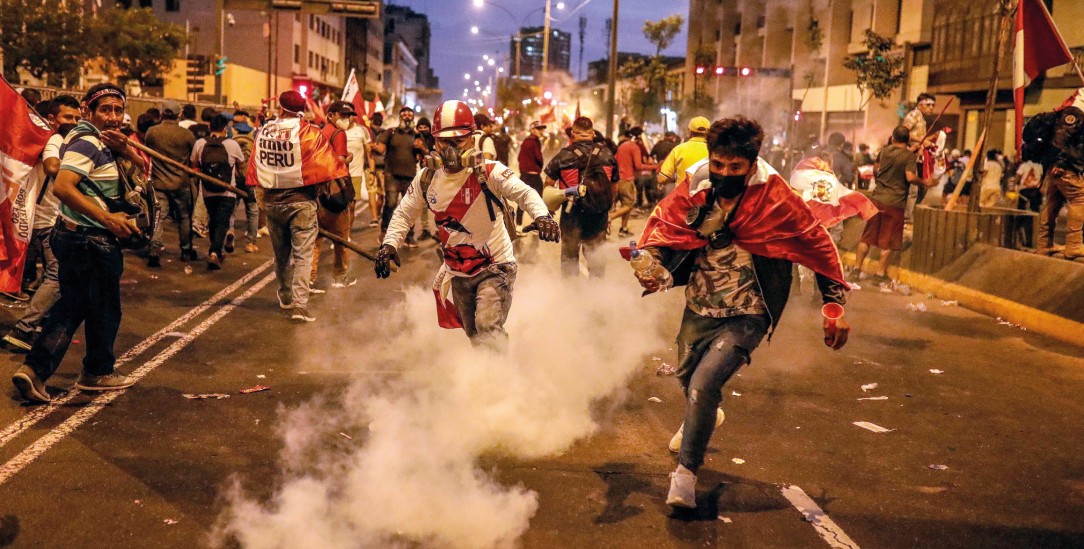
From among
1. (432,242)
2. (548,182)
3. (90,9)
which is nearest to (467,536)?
(548,182)

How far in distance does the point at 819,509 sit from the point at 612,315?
5.21m

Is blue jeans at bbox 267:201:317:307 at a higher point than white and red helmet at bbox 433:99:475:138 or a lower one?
lower

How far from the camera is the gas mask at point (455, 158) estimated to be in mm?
5820

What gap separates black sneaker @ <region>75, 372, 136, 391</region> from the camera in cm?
647

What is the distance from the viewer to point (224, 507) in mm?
4527

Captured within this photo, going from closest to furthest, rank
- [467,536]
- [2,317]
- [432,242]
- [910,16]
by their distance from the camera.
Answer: [467,536], [2,317], [432,242], [910,16]

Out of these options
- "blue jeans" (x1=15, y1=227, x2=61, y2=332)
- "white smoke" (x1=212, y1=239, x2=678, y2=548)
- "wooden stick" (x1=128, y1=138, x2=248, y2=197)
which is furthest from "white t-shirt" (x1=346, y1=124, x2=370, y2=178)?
"blue jeans" (x1=15, y1=227, x2=61, y2=332)

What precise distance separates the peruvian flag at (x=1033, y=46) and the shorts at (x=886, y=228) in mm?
1772

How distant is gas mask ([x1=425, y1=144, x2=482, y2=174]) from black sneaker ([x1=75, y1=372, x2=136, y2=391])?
2.59 metres

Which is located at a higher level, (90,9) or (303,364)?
(90,9)

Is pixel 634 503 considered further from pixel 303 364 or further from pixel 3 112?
pixel 3 112

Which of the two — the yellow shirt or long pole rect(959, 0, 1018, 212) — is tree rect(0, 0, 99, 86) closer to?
the yellow shirt

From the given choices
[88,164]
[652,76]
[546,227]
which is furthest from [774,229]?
[652,76]

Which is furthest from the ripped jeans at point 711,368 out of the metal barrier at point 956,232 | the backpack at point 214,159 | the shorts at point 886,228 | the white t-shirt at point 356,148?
the white t-shirt at point 356,148
